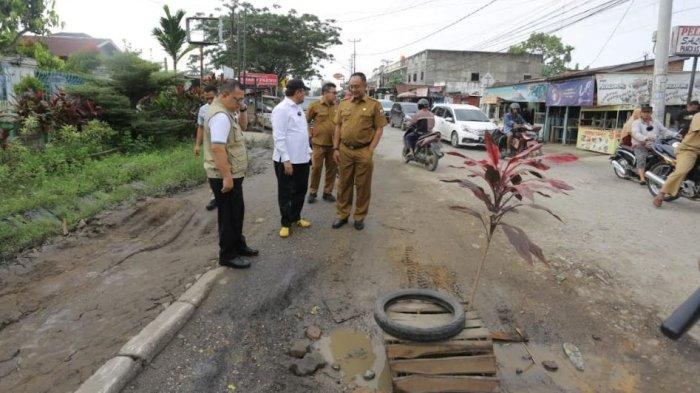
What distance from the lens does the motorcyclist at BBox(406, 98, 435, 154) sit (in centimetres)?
995

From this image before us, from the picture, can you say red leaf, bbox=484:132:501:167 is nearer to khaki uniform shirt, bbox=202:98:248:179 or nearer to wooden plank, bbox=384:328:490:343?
wooden plank, bbox=384:328:490:343

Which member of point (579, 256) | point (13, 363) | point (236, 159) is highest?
point (236, 159)

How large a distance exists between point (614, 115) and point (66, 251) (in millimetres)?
14940

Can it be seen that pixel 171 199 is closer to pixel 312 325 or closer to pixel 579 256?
pixel 312 325

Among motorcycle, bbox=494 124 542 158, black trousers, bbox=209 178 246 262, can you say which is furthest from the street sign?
black trousers, bbox=209 178 246 262

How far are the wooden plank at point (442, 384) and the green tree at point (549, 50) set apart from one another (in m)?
46.7

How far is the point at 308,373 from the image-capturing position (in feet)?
9.27

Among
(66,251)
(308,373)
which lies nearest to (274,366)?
(308,373)

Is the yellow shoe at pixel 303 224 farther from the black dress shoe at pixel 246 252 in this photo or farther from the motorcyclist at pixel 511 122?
the motorcyclist at pixel 511 122

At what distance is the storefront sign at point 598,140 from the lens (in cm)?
1362

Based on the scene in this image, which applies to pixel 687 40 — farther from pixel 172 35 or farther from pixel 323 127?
pixel 172 35

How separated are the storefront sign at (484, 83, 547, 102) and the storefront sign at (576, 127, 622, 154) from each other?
103 inches

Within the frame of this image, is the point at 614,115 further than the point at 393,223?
Yes

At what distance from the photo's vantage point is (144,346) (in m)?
2.90
